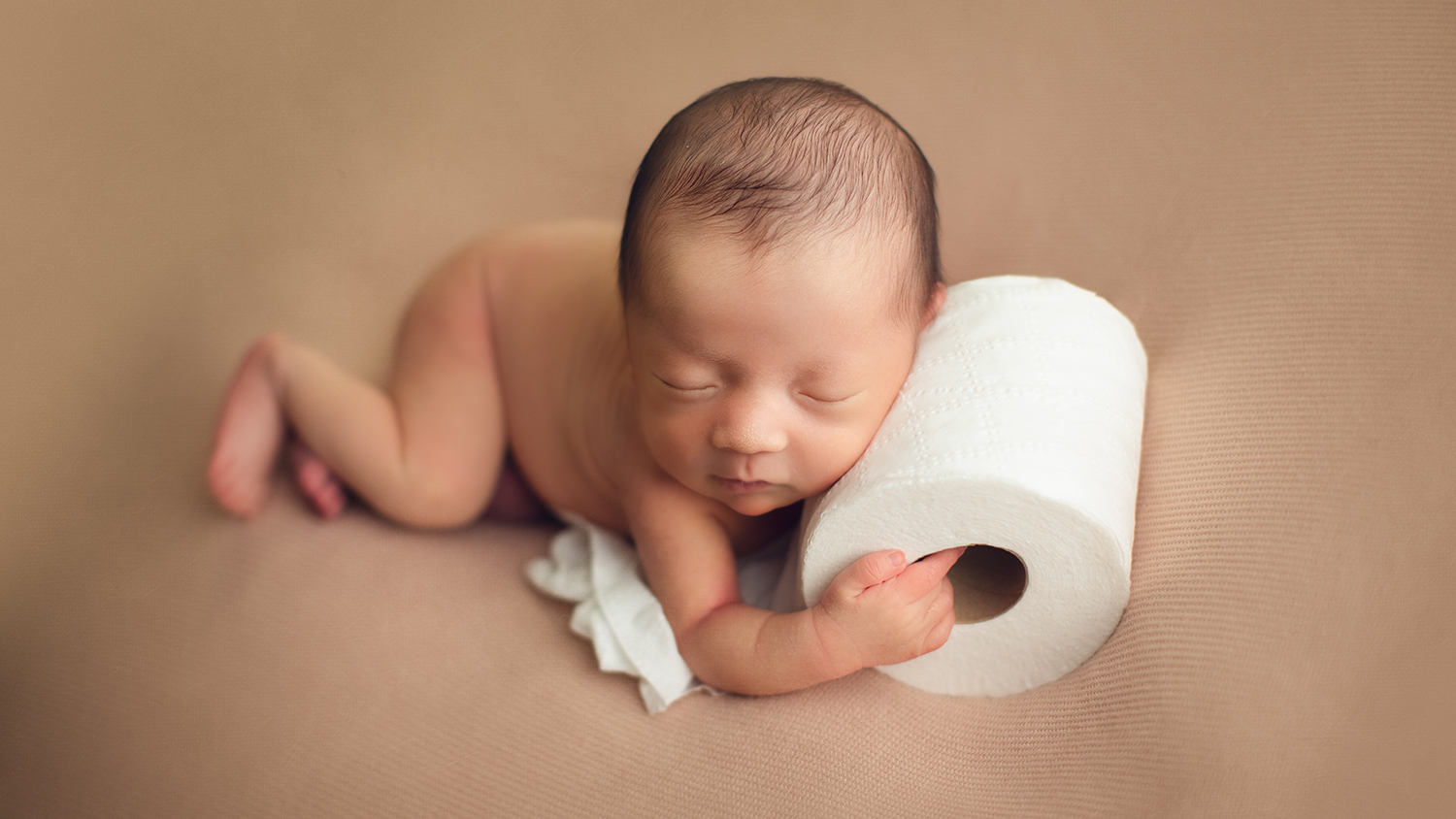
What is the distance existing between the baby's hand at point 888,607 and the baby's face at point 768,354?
84 millimetres

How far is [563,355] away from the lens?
993mm

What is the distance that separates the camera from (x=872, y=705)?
79 centimetres

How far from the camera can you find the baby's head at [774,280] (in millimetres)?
692

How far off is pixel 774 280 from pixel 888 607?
25 centimetres

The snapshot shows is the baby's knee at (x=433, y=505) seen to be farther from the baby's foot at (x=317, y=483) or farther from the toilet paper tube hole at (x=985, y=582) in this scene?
the toilet paper tube hole at (x=985, y=582)

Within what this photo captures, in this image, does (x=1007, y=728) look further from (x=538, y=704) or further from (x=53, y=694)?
(x=53, y=694)

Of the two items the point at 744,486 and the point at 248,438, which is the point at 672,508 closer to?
the point at 744,486

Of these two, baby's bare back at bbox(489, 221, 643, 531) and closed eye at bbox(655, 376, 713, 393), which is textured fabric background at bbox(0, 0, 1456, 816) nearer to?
baby's bare back at bbox(489, 221, 643, 531)

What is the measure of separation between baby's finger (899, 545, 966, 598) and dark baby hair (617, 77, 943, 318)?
0.18m

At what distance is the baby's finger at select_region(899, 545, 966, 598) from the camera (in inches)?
28.5

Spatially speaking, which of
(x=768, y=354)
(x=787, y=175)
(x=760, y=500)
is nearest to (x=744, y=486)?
(x=760, y=500)

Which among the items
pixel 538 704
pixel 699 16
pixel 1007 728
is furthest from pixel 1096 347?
pixel 699 16

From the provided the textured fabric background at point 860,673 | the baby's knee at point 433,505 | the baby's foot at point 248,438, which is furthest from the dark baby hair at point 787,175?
the baby's foot at point 248,438

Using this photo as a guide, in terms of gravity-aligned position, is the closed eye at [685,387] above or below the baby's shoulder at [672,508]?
above
